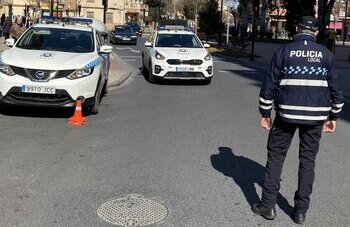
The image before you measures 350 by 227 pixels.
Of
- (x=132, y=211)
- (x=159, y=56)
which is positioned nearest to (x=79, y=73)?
(x=132, y=211)

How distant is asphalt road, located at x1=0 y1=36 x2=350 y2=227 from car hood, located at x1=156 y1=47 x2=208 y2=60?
4.27 metres

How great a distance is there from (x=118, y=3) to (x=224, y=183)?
308ft

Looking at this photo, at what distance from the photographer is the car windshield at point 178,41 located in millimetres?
15797

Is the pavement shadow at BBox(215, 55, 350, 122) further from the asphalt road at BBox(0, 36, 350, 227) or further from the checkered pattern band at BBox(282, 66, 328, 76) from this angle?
the checkered pattern band at BBox(282, 66, 328, 76)

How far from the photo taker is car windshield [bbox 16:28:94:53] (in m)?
9.88

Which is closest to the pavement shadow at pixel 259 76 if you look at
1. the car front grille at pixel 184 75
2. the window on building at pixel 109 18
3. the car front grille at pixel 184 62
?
the car front grille at pixel 184 75

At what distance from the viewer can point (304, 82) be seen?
434 centimetres

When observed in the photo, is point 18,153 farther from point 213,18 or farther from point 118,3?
point 118,3

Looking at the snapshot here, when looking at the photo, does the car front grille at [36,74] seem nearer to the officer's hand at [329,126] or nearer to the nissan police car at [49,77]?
the nissan police car at [49,77]

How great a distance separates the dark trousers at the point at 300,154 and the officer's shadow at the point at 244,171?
0.98 feet

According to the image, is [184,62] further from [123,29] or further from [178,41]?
[123,29]

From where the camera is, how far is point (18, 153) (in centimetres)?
655

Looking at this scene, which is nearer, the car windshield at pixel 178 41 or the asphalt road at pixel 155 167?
the asphalt road at pixel 155 167

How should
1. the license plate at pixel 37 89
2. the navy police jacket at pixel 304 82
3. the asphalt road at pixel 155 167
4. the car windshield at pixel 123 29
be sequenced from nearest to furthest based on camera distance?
the navy police jacket at pixel 304 82 → the asphalt road at pixel 155 167 → the license plate at pixel 37 89 → the car windshield at pixel 123 29
